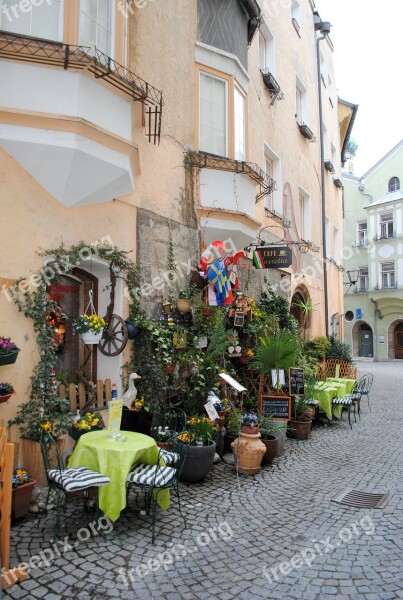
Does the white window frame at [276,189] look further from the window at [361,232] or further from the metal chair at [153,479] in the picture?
the window at [361,232]

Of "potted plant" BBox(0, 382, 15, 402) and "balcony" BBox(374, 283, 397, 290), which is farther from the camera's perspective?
"balcony" BBox(374, 283, 397, 290)

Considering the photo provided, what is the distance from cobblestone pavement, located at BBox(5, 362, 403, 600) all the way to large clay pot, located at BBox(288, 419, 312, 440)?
2078mm

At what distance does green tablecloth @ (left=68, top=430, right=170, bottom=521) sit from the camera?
4168 mm

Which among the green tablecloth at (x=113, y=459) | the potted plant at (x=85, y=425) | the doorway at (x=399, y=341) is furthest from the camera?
the doorway at (x=399, y=341)

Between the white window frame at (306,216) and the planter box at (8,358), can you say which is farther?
the white window frame at (306,216)

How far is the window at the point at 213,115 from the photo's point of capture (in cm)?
864

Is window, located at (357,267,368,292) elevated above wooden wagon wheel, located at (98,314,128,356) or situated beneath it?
elevated above

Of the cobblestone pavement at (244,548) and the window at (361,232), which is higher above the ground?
the window at (361,232)

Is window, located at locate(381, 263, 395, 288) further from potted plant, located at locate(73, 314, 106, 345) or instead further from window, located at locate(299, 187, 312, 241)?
potted plant, located at locate(73, 314, 106, 345)

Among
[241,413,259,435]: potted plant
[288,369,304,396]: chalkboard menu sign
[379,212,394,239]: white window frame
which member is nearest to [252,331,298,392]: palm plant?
[288,369,304,396]: chalkboard menu sign

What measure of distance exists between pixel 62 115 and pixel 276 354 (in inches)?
200

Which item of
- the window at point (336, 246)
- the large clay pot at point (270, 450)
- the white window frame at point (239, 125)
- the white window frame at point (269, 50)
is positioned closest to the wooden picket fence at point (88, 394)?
the large clay pot at point (270, 450)

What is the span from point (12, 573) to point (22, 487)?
1.08 m

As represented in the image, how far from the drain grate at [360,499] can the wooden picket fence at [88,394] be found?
10.8 ft
